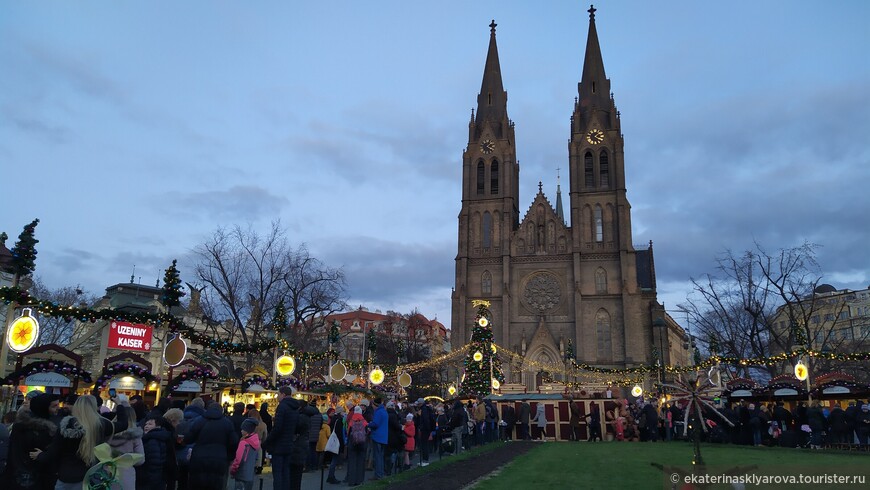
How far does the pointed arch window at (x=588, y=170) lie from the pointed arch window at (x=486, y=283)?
504 inches

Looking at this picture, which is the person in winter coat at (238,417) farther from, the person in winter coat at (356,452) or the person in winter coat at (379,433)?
the person in winter coat at (379,433)

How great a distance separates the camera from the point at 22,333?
1260 centimetres

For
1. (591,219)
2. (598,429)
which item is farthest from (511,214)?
(598,429)

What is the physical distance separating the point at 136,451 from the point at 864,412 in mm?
21031

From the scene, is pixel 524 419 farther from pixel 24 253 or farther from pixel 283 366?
pixel 24 253

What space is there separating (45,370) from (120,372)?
82.5 inches

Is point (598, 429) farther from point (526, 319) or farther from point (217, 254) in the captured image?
point (526, 319)

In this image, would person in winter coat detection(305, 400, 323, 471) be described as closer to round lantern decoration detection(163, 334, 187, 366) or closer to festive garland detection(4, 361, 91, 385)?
round lantern decoration detection(163, 334, 187, 366)

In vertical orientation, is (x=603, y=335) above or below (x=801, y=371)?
above

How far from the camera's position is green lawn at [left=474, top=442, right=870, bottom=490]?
726 cm

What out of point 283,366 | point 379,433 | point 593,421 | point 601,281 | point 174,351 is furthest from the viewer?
point 601,281

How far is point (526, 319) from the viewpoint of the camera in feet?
176

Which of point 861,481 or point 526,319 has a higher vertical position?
point 526,319

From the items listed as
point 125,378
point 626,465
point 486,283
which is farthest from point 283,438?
point 486,283
